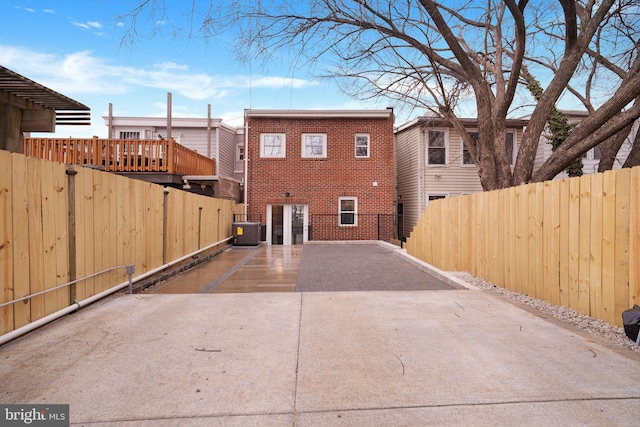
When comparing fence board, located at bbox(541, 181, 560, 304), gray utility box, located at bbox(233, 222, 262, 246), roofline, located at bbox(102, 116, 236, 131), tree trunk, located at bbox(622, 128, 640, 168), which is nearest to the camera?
fence board, located at bbox(541, 181, 560, 304)

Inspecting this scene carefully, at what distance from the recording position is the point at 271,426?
2.15m

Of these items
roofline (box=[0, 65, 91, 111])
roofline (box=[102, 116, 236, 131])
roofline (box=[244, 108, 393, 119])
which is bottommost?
roofline (box=[0, 65, 91, 111])

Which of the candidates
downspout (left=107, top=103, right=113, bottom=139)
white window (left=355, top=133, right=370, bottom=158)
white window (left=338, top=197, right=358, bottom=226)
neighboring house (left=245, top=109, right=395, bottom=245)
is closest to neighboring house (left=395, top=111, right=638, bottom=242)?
neighboring house (left=245, top=109, right=395, bottom=245)

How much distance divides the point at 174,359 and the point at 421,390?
6.90 feet

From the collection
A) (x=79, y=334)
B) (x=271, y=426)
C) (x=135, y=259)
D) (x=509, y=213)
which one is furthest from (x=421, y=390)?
(x=135, y=259)

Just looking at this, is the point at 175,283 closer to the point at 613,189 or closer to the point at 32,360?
the point at 32,360

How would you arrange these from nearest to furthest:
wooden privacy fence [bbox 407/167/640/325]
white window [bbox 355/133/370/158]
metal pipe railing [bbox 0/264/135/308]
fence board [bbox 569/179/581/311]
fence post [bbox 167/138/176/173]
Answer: metal pipe railing [bbox 0/264/135/308] < wooden privacy fence [bbox 407/167/640/325] < fence board [bbox 569/179/581/311] < fence post [bbox 167/138/176/173] < white window [bbox 355/133/370/158]

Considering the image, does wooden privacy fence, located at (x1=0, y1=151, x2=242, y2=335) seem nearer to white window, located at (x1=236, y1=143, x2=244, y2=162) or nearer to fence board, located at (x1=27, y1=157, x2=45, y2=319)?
fence board, located at (x1=27, y1=157, x2=45, y2=319)

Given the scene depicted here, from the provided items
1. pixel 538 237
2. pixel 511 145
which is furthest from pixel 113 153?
pixel 511 145

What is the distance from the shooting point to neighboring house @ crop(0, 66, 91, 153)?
192 inches

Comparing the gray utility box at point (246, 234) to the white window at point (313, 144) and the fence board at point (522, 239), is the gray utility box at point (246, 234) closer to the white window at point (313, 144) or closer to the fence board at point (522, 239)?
the white window at point (313, 144)

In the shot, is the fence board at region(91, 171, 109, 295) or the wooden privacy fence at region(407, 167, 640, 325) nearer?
the wooden privacy fence at region(407, 167, 640, 325)

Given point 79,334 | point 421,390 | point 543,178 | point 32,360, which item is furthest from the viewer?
point 543,178

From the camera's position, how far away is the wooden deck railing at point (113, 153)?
12.2 m
